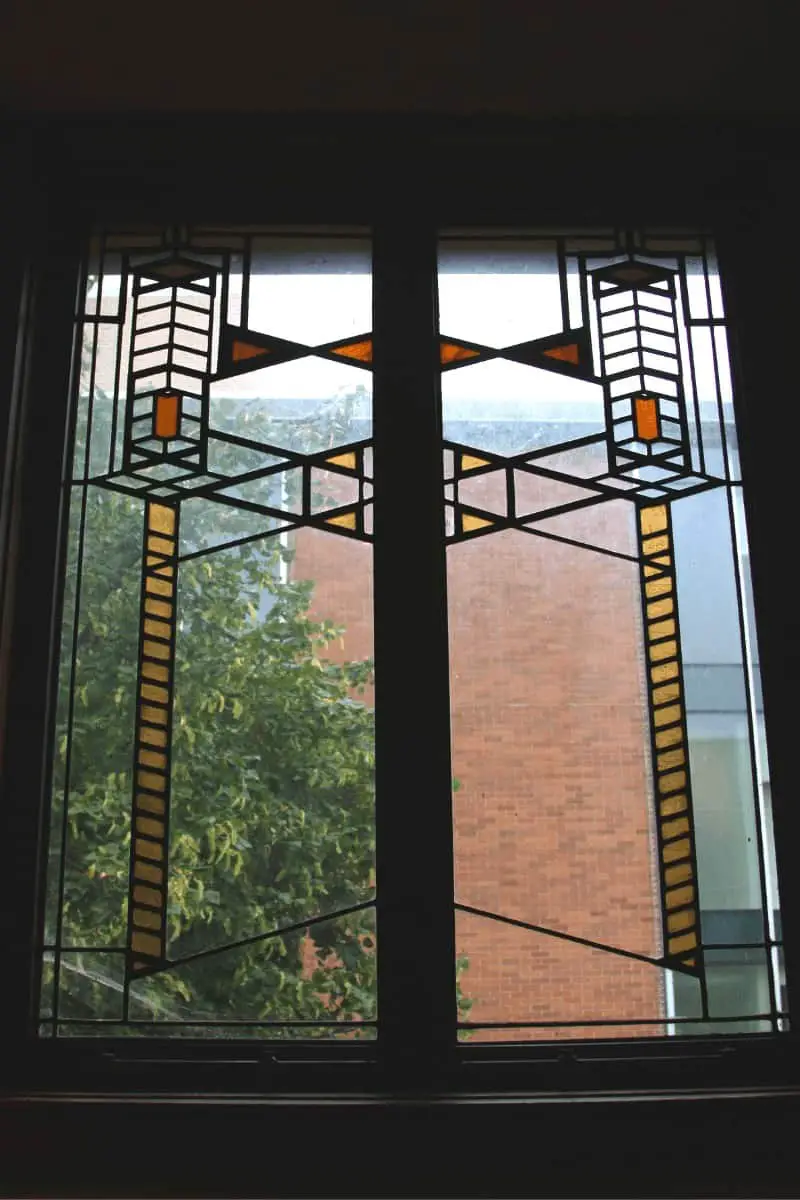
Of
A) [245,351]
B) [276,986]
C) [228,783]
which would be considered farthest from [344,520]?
[276,986]

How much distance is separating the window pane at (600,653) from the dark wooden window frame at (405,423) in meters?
0.04

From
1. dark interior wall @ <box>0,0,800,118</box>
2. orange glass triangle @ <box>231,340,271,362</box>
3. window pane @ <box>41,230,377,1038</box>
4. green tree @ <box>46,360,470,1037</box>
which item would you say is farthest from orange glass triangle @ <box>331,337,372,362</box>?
dark interior wall @ <box>0,0,800,118</box>

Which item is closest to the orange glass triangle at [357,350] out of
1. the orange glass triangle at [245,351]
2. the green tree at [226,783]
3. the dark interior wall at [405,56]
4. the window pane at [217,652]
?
the window pane at [217,652]

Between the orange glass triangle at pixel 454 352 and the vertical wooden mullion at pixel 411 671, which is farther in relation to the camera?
the orange glass triangle at pixel 454 352

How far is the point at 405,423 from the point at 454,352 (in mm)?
156

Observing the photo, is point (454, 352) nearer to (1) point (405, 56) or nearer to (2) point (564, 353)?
(2) point (564, 353)

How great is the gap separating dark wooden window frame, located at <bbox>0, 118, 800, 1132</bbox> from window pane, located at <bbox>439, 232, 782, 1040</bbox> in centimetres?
4

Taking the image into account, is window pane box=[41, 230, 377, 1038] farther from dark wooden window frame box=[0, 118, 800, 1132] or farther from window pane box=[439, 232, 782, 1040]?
window pane box=[439, 232, 782, 1040]

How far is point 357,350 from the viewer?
190 centimetres

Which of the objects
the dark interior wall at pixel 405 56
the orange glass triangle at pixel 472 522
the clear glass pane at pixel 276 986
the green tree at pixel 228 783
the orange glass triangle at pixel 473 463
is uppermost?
the dark interior wall at pixel 405 56

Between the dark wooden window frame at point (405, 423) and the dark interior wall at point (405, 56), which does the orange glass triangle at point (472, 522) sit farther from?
the dark interior wall at point (405, 56)

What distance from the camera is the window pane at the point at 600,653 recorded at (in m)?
1.65

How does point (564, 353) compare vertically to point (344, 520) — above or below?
above

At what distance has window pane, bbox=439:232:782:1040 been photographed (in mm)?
1654
